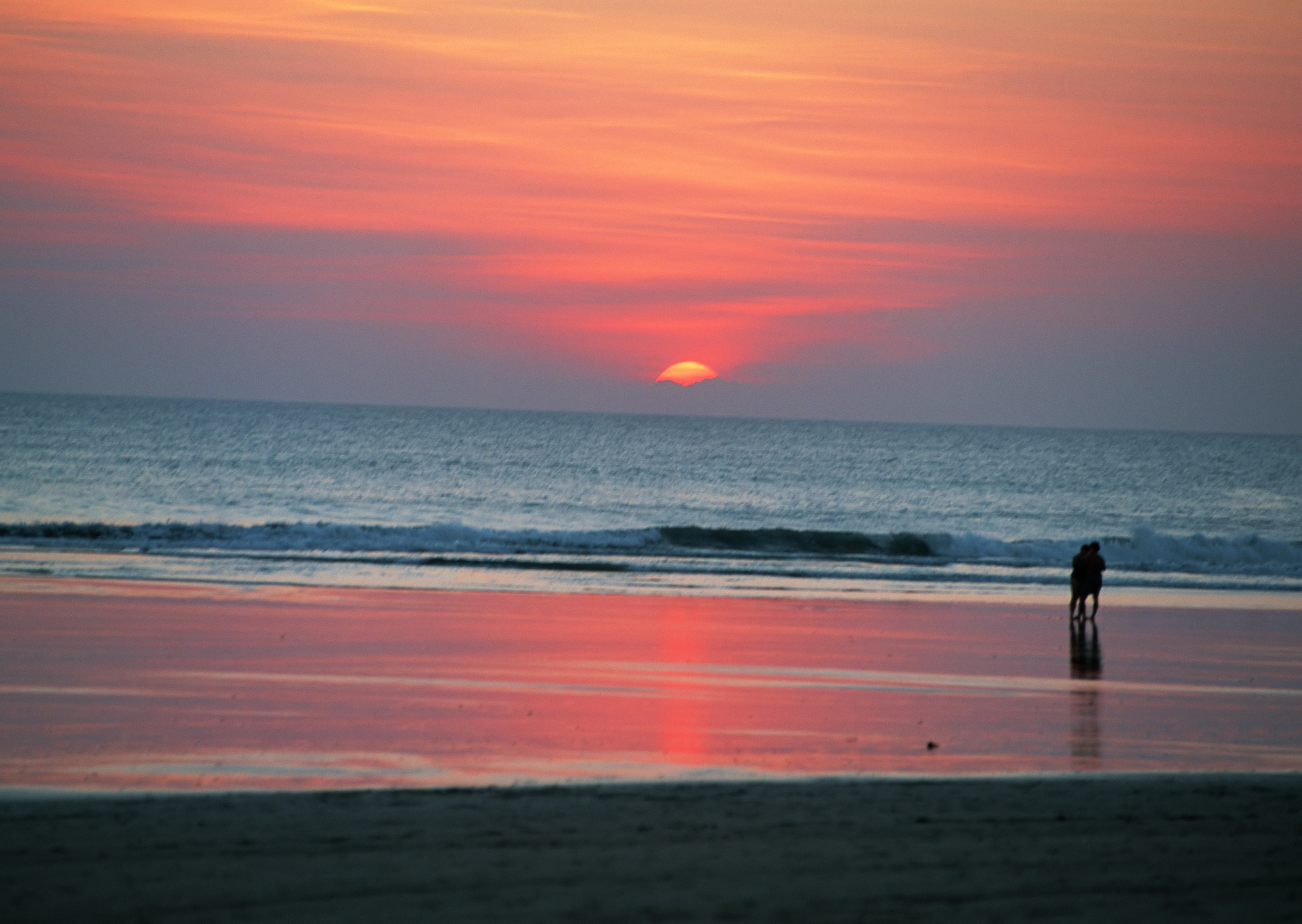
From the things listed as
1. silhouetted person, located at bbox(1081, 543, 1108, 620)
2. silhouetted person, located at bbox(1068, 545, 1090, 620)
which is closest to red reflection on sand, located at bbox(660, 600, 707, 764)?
silhouetted person, located at bbox(1068, 545, 1090, 620)

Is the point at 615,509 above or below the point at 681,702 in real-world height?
above

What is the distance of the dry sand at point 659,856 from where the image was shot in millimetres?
5758

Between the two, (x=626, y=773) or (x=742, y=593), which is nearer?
(x=626, y=773)

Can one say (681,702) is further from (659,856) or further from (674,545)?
(674,545)

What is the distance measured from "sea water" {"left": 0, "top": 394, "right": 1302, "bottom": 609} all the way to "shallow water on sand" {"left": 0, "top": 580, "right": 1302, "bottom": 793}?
6.15 meters

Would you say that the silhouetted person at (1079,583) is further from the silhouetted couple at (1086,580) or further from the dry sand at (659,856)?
the dry sand at (659,856)

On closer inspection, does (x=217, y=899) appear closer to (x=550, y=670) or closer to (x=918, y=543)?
(x=550, y=670)

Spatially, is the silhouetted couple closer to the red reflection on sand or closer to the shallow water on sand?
the shallow water on sand

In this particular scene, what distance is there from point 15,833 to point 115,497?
4944 cm

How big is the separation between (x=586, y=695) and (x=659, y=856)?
6.01 metres

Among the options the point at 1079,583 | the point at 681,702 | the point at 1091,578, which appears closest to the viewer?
the point at 681,702

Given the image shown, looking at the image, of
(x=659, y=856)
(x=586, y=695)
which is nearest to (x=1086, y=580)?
(x=586, y=695)

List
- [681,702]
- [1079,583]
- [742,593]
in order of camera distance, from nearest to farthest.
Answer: [681,702]
[1079,583]
[742,593]

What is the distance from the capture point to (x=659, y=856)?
260 inches
